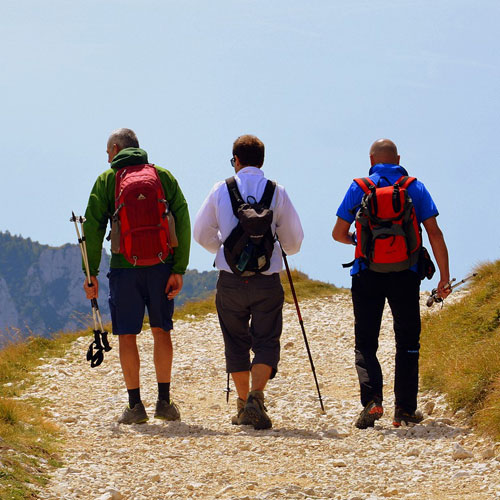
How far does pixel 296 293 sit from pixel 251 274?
536 inches

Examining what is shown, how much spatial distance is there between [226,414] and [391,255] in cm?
362

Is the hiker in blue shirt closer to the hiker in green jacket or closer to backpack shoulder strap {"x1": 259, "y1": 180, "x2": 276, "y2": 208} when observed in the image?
backpack shoulder strap {"x1": 259, "y1": 180, "x2": 276, "y2": 208}

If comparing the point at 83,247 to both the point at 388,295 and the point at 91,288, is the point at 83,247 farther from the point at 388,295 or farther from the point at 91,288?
the point at 388,295

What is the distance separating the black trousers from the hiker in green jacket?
6.88 feet

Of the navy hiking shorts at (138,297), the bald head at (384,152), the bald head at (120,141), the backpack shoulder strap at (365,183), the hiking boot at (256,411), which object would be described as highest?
the bald head at (120,141)

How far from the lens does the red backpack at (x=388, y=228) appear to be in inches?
328

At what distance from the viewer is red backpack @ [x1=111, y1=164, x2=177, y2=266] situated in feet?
28.5

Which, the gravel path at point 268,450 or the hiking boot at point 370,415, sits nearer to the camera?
the gravel path at point 268,450

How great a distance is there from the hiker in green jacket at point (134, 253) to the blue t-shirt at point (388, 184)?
1.88 meters

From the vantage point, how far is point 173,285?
29.8 feet

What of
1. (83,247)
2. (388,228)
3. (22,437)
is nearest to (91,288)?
(83,247)

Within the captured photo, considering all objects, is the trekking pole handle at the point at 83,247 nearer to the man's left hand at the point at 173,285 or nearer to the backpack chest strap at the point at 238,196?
the man's left hand at the point at 173,285

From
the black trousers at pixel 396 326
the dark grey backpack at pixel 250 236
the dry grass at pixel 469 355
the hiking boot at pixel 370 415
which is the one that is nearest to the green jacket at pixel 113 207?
the dark grey backpack at pixel 250 236

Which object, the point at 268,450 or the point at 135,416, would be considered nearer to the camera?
the point at 268,450
